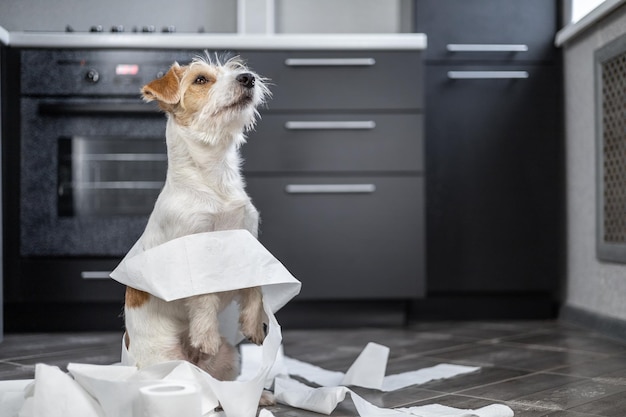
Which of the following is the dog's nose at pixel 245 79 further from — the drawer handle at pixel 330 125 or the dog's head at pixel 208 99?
the drawer handle at pixel 330 125

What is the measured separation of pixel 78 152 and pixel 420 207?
4.67ft

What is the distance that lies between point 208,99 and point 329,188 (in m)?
1.43

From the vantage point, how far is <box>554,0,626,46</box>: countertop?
9.37 ft

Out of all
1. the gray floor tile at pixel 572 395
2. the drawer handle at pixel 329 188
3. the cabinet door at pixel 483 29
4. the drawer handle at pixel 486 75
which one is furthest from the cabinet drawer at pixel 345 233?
the gray floor tile at pixel 572 395

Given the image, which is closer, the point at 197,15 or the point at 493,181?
the point at 493,181

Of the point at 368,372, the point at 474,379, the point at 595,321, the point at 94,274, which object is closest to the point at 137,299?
the point at 368,372

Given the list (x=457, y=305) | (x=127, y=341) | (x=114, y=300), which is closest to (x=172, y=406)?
(x=127, y=341)

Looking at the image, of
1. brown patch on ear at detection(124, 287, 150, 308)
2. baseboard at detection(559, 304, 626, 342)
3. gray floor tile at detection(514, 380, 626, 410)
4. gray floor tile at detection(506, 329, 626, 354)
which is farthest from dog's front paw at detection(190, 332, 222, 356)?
baseboard at detection(559, 304, 626, 342)

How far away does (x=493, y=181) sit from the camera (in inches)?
135

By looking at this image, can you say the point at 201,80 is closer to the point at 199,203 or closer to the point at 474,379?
the point at 199,203

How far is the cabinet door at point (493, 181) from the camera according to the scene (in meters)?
3.40

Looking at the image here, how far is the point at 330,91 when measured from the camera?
3205 mm

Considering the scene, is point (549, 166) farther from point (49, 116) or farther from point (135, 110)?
point (49, 116)

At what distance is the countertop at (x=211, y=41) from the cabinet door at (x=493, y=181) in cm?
33
